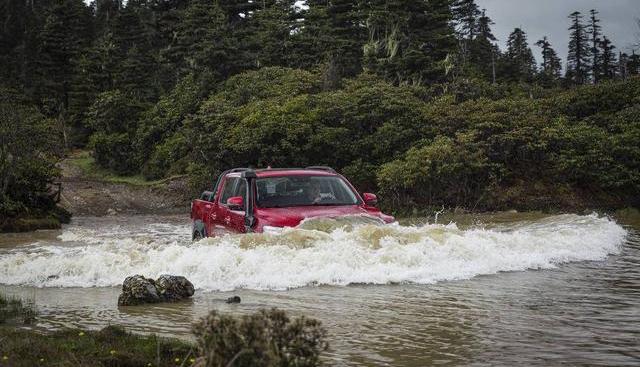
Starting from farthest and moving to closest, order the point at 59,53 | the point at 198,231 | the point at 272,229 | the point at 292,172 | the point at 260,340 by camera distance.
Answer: the point at 59,53 → the point at 198,231 → the point at 292,172 → the point at 272,229 → the point at 260,340

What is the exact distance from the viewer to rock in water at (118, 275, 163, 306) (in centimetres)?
771

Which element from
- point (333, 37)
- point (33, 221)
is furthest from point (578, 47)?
point (33, 221)

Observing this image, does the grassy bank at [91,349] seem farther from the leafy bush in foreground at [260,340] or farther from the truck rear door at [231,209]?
the truck rear door at [231,209]

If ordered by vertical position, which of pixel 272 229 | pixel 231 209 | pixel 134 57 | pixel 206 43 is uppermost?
pixel 134 57

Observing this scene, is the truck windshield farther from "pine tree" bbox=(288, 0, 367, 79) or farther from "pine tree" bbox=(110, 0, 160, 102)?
"pine tree" bbox=(110, 0, 160, 102)

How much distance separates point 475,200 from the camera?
26.6m

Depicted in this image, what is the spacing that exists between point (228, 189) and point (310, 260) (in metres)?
3.12

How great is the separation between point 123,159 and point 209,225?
33417 millimetres

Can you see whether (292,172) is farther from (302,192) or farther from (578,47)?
(578,47)

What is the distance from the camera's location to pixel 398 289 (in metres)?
8.52

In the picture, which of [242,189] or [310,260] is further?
[242,189]

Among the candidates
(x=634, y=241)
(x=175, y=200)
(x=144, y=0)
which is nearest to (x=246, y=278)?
(x=634, y=241)

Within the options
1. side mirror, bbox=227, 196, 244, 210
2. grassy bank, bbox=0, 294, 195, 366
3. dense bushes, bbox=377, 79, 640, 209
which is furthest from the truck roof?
dense bushes, bbox=377, 79, 640, 209

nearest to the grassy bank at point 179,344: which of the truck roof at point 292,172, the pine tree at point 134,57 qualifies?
the truck roof at point 292,172
